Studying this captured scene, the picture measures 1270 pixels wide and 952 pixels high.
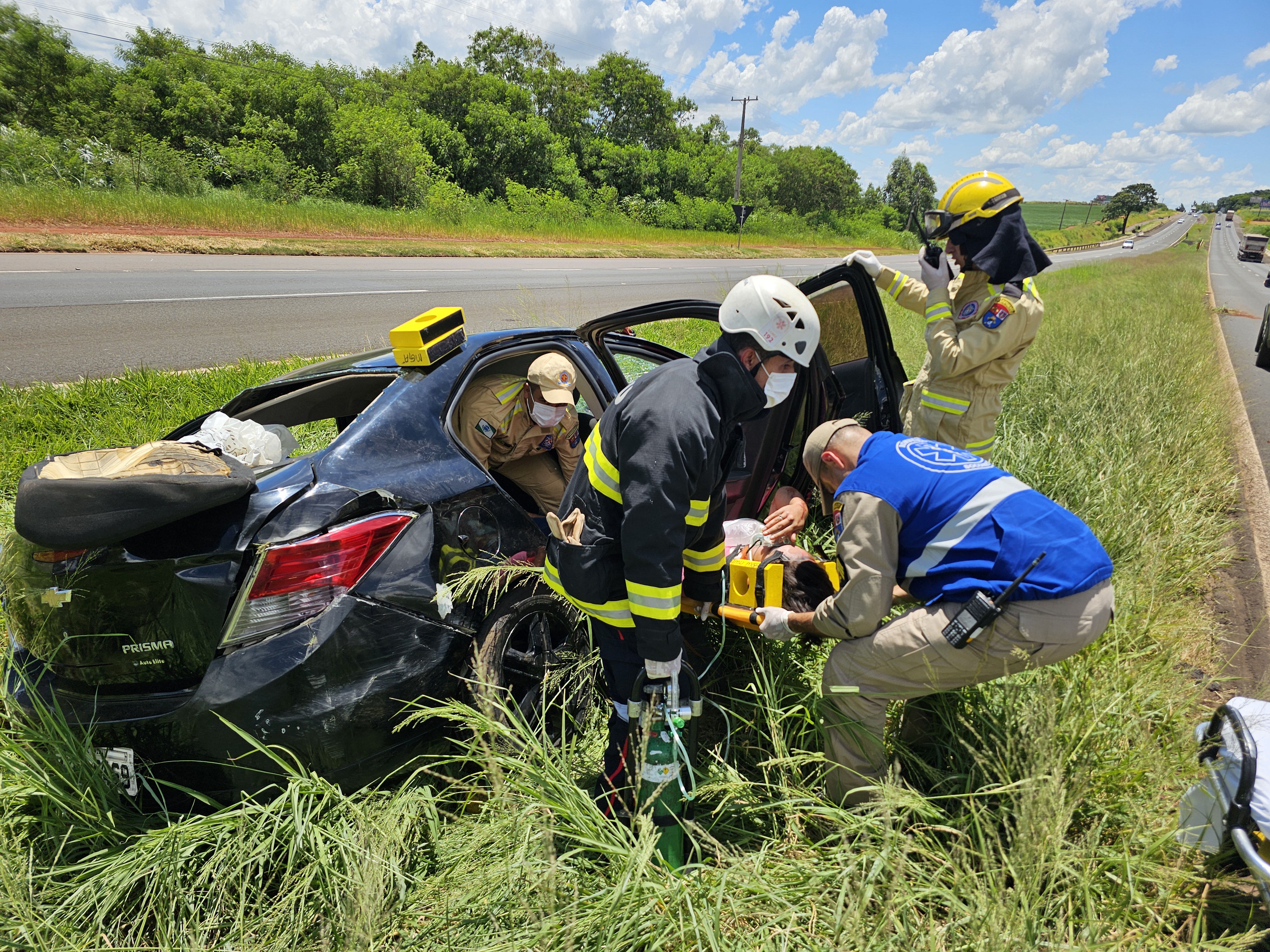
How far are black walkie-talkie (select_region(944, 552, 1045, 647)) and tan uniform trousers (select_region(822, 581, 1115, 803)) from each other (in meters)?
0.03

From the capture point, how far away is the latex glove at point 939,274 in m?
3.50

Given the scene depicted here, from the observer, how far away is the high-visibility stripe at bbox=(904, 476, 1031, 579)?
204 centimetres

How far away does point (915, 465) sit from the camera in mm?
2105

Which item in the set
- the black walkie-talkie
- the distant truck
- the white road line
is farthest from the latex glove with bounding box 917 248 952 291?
the distant truck

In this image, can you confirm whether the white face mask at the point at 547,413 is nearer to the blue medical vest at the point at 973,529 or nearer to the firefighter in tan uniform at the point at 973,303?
the blue medical vest at the point at 973,529

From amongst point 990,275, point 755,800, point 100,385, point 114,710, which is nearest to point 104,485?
point 114,710

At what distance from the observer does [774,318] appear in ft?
6.20

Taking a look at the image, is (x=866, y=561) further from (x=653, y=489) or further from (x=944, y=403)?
(x=944, y=403)

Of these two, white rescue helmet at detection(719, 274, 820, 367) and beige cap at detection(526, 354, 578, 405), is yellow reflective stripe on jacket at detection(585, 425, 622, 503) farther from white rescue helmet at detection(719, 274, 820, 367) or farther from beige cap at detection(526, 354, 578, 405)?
beige cap at detection(526, 354, 578, 405)

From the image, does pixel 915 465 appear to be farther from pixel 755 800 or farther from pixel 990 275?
pixel 990 275

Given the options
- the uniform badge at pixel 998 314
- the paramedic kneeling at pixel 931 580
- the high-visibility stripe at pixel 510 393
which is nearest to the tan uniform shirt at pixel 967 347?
the uniform badge at pixel 998 314

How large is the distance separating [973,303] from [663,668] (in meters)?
2.62

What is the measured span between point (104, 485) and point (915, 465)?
2232 mm

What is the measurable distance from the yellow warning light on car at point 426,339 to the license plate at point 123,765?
4.77ft
